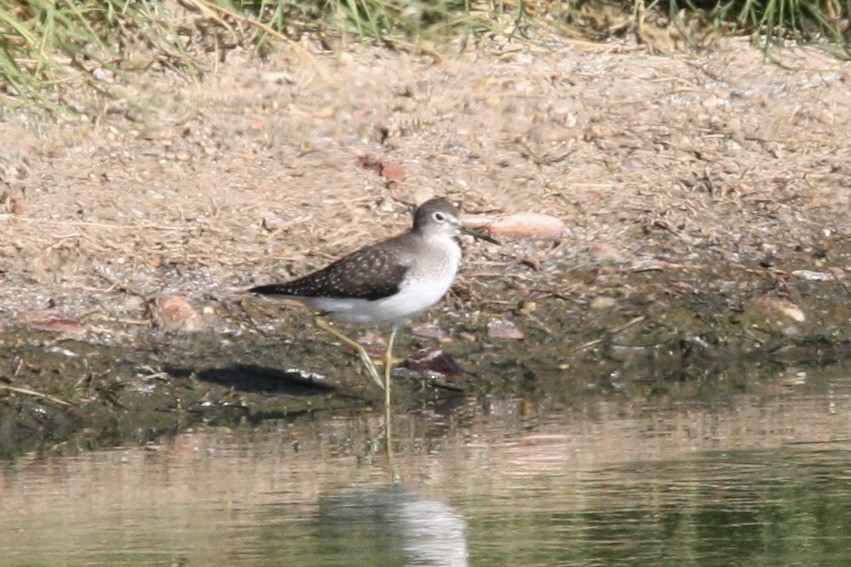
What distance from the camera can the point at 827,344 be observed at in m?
9.23

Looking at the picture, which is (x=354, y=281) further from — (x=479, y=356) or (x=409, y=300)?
(x=479, y=356)

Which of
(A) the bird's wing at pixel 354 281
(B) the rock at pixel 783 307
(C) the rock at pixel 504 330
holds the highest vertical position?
(A) the bird's wing at pixel 354 281

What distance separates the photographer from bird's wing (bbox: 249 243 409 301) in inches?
348

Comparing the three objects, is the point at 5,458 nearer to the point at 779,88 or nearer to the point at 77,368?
the point at 77,368

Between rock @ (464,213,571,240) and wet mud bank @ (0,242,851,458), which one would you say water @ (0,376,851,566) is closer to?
wet mud bank @ (0,242,851,458)

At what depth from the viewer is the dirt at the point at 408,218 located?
880 centimetres

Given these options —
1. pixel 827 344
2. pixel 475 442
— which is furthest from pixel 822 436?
pixel 827 344

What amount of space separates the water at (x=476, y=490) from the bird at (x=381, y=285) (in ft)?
1.87

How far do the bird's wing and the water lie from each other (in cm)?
68

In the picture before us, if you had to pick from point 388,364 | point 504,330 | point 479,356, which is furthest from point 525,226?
point 388,364

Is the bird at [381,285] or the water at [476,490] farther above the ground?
the bird at [381,285]

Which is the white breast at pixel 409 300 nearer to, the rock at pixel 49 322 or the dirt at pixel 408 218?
the dirt at pixel 408 218

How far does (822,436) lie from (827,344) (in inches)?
72.7

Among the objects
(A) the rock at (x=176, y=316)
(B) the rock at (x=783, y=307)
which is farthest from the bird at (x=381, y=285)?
(B) the rock at (x=783, y=307)
